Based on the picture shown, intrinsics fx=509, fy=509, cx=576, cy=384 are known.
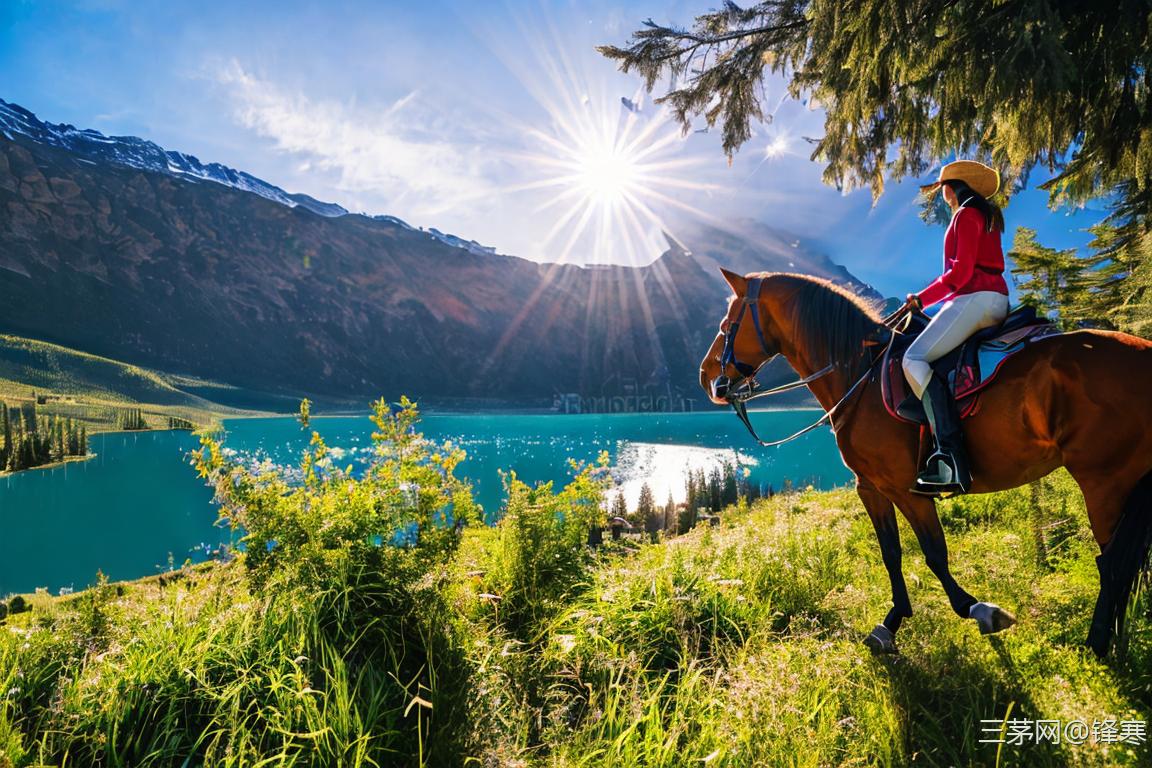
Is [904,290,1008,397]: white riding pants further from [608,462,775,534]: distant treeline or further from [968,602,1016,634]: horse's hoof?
[608,462,775,534]: distant treeline

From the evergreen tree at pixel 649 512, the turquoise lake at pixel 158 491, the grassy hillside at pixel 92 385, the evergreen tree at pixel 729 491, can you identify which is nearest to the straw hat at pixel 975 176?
the turquoise lake at pixel 158 491

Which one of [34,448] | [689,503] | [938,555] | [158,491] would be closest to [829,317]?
[938,555]

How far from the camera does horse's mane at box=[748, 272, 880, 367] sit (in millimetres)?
3951

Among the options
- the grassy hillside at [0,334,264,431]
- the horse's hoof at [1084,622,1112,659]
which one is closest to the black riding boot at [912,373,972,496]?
the horse's hoof at [1084,622,1112,659]

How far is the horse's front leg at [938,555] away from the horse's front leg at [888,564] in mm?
221

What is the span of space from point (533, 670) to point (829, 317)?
3.37m

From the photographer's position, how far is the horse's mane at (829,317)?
395cm

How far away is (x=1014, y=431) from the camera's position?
317 cm

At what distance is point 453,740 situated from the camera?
2471 millimetres

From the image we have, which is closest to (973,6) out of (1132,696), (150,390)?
(1132,696)

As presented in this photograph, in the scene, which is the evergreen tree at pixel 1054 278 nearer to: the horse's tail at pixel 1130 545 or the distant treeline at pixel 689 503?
the horse's tail at pixel 1130 545

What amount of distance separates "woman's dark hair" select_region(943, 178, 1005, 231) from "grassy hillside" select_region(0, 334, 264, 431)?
16416 centimetres

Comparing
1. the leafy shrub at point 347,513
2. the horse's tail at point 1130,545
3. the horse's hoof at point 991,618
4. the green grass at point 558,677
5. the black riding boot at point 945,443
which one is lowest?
the green grass at point 558,677

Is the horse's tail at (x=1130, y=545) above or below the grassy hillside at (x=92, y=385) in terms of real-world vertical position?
above
